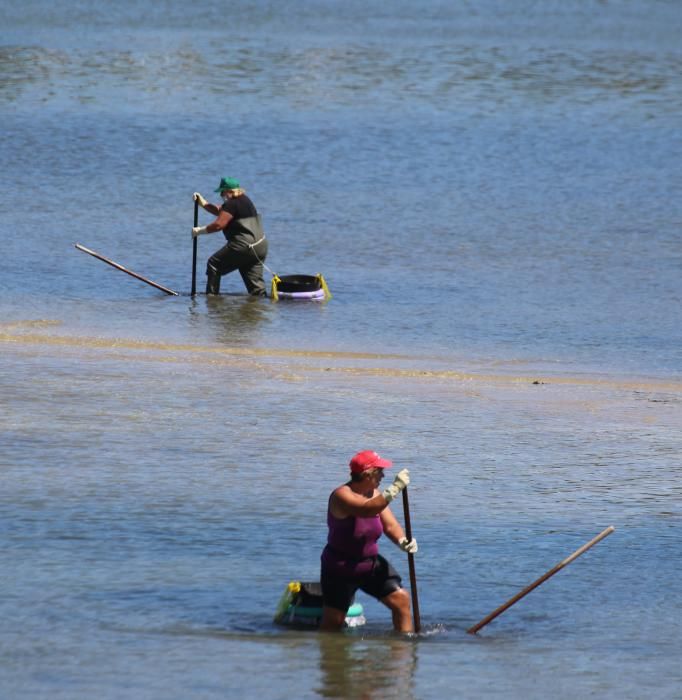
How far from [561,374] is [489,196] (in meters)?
14.8

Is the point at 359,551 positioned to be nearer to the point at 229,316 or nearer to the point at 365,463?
the point at 365,463

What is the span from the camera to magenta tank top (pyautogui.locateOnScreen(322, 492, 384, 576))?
10438mm

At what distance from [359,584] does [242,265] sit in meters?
13.0

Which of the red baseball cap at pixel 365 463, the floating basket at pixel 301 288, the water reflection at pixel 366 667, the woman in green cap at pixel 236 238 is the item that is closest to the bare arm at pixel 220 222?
the woman in green cap at pixel 236 238

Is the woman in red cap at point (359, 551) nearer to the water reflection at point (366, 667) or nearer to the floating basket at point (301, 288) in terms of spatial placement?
the water reflection at point (366, 667)

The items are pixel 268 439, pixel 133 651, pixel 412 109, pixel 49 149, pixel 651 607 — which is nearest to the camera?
pixel 133 651

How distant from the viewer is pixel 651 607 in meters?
11.3

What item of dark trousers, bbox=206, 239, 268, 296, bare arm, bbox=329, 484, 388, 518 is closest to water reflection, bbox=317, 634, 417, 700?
bare arm, bbox=329, 484, 388, 518

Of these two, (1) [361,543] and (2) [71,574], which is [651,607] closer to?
(1) [361,543]

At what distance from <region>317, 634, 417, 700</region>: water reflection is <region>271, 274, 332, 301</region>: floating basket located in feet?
43.0

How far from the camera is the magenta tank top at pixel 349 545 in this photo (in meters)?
10.4

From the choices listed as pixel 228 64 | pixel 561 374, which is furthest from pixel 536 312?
A: pixel 228 64

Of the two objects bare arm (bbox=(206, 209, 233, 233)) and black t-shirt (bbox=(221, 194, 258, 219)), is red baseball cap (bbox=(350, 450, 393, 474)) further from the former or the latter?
black t-shirt (bbox=(221, 194, 258, 219))

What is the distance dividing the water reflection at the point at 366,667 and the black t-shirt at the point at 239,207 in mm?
12575
